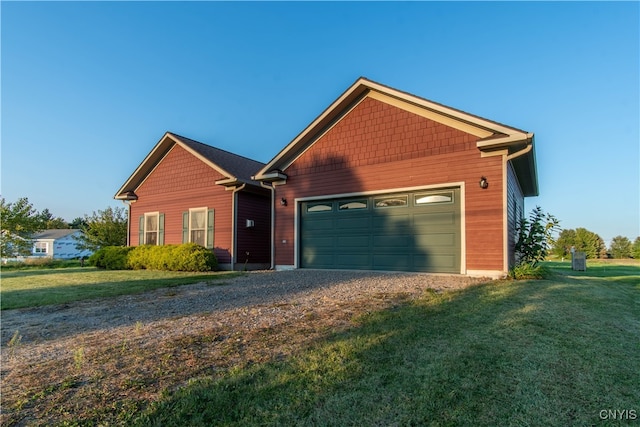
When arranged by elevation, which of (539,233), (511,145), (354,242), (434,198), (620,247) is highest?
(511,145)

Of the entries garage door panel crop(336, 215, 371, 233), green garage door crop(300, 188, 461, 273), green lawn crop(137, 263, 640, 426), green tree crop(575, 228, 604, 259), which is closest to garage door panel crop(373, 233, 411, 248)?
green garage door crop(300, 188, 461, 273)

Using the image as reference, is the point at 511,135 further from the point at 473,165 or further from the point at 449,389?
the point at 449,389

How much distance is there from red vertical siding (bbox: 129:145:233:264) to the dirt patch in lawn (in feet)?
22.7

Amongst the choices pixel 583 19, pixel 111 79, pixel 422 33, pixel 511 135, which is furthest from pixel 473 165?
pixel 111 79

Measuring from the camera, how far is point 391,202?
9875 mm

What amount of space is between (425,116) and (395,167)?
1.63m

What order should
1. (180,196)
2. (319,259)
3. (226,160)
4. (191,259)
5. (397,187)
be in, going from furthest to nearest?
(226,160) < (180,196) < (191,259) < (319,259) < (397,187)

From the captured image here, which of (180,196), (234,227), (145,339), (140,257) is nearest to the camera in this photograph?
(145,339)

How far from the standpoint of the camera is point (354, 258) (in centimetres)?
1034

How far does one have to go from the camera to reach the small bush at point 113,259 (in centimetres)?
1428

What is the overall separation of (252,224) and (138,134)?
10791 mm

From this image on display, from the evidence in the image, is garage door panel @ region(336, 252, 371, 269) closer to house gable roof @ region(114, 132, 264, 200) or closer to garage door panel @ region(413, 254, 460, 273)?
garage door panel @ region(413, 254, 460, 273)
